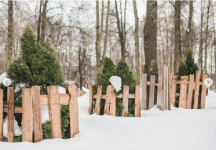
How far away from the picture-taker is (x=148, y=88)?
7.70m

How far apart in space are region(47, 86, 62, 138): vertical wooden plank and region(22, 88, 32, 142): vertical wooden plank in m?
0.33

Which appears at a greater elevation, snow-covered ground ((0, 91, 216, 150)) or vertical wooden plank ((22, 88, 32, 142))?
vertical wooden plank ((22, 88, 32, 142))

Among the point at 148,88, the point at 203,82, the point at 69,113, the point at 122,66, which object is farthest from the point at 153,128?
the point at 203,82

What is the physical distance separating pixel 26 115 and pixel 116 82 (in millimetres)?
2852

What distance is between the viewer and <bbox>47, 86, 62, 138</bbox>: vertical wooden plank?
3.59m

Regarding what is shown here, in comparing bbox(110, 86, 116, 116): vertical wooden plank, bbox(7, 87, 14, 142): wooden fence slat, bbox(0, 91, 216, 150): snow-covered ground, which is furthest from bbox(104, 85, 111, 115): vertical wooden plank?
bbox(7, 87, 14, 142): wooden fence slat

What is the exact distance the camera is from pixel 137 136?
148 inches

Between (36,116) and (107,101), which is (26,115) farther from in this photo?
(107,101)

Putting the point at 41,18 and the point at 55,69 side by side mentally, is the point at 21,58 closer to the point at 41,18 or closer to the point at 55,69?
the point at 55,69

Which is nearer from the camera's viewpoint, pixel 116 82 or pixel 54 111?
pixel 54 111

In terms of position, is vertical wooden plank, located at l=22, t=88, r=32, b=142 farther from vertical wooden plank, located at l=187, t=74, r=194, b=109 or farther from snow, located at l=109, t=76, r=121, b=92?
vertical wooden plank, located at l=187, t=74, r=194, b=109

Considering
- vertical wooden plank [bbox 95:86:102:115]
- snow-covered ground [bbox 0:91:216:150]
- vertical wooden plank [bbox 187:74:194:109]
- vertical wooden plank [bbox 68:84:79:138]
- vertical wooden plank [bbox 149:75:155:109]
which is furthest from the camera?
vertical wooden plank [bbox 187:74:194:109]

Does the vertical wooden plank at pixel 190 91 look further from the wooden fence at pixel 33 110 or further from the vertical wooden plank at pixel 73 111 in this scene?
the wooden fence at pixel 33 110

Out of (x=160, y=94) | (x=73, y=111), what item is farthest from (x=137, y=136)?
(x=160, y=94)
